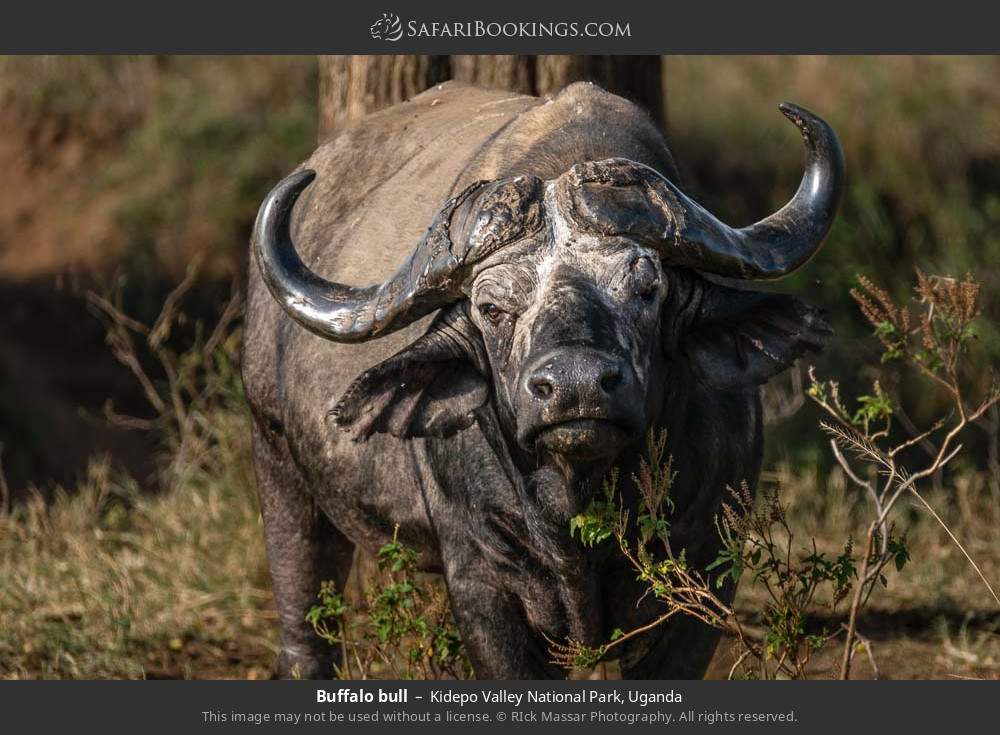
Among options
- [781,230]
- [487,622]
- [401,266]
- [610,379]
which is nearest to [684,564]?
[487,622]

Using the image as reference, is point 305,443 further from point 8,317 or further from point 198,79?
point 198,79

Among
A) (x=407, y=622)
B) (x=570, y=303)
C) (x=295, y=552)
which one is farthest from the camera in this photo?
(x=295, y=552)

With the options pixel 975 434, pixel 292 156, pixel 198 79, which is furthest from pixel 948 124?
pixel 198 79

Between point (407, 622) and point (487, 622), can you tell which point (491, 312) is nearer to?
point (487, 622)

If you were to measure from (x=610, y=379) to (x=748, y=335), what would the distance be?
2.27 ft

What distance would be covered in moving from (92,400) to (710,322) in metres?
7.64

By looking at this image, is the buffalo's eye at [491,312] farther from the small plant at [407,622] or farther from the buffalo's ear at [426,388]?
the small plant at [407,622]

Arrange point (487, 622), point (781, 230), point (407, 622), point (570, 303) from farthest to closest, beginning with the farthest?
point (407, 622)
point (487, 622)
point (781, 230)
point (570, 303)

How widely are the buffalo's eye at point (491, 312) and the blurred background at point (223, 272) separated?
4.08 feet

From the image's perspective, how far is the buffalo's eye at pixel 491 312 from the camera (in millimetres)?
4363

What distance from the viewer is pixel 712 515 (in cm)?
484

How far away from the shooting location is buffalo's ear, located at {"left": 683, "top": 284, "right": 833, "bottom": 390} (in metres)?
4.50

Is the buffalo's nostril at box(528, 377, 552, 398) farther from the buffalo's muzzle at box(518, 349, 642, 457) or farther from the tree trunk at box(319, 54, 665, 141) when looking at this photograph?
the tree trunk at box(319, 54, 665, 141)

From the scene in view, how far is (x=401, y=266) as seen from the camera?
15.0 feet
